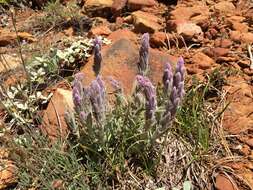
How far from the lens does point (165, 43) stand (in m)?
3.37

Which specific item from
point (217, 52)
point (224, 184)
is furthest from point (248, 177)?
point (217, 52)

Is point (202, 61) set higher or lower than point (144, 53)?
lower

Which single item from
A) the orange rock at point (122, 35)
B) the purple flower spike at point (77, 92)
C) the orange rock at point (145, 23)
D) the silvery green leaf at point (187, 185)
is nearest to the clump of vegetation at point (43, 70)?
the orange rock at point (122, 35)

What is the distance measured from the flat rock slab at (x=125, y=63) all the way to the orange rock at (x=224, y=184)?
77cm

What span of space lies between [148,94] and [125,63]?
90cm

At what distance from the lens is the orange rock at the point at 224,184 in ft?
7.94

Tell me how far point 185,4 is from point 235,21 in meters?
0.52

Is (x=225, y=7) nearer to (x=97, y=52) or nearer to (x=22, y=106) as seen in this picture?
(x=97, y=52)

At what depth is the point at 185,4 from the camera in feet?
12.5

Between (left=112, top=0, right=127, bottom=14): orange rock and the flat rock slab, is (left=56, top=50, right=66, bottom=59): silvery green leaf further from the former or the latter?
(left=112, top=0, right=127, bottom=14): orange rock

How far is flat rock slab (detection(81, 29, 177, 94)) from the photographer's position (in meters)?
2.94

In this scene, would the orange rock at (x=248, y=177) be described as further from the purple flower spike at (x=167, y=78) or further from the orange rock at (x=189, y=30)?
the orange rock at (x=189, y=30)

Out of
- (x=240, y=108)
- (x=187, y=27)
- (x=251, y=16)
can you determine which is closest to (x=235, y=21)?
(x=251, y=16)

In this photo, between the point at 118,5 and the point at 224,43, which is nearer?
the point at 224,43
